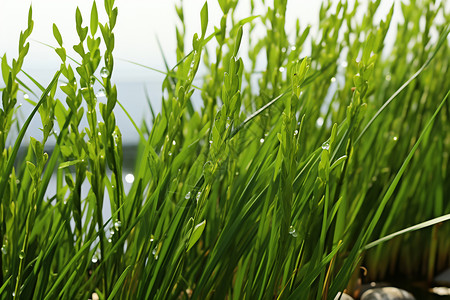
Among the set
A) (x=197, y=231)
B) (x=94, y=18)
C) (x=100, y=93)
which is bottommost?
(x=197, y=231)

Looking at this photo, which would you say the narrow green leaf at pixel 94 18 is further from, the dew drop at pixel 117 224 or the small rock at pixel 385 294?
the small rock at pixel 385 294

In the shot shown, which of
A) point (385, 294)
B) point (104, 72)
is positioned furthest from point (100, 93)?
point (385, 294)

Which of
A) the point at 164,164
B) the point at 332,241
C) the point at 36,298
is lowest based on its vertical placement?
the point at 36,298

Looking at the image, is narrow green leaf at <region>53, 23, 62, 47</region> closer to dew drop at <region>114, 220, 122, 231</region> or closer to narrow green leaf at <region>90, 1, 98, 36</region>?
narrow green leaf at <region>90, 1, 98, 36</region>

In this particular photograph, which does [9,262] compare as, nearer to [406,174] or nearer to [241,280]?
[241,280]

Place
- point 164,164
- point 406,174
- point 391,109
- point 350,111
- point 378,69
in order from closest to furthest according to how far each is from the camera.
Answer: point 350,111
point 164,164
point 406,174
point 391,109
point 378,69

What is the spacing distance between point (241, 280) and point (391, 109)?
0.88m

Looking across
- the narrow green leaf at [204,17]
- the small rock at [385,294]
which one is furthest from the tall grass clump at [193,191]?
the small rock at [385,294]

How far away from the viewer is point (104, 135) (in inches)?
42.1

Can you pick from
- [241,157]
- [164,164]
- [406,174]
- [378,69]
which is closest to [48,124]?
[164,164]

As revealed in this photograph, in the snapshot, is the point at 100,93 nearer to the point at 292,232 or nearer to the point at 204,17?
the point at 204,17

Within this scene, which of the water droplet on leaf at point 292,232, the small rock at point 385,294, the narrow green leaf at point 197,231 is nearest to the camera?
the narrow green leaf at point 197,231

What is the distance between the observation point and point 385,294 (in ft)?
5.38

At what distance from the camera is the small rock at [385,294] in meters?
1.63
